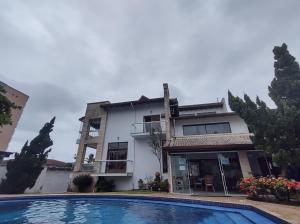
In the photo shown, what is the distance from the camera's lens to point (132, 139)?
17.0 meters

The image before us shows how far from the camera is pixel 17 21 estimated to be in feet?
33.8

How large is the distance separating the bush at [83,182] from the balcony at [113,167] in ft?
2.32

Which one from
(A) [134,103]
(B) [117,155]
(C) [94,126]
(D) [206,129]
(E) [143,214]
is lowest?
(E) [143,214]

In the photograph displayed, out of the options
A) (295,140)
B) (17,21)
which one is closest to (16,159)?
(17,21)

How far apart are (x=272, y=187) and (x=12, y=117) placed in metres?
26.2

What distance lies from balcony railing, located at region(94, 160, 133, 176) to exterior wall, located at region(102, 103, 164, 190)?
1.69ft

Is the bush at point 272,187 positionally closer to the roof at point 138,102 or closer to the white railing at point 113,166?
the white railing at point 113,166

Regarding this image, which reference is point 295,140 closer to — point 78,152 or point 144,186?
point 144,186

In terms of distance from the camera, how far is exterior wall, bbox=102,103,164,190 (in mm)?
15297

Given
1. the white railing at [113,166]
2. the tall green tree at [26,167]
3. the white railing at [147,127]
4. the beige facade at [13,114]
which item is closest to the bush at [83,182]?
the white railing at [113,166]

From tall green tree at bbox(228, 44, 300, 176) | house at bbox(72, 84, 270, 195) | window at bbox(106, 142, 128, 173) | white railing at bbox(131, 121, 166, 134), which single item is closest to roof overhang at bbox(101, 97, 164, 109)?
house at bbox(72, 84, 270, 195)

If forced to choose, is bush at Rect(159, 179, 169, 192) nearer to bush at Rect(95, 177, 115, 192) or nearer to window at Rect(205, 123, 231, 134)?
bush at Rect(95, 177, 115, 192)

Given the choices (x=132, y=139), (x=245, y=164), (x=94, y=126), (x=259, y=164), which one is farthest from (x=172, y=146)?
(x=94, y=126)

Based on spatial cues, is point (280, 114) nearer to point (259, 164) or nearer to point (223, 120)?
point (259, 164)
